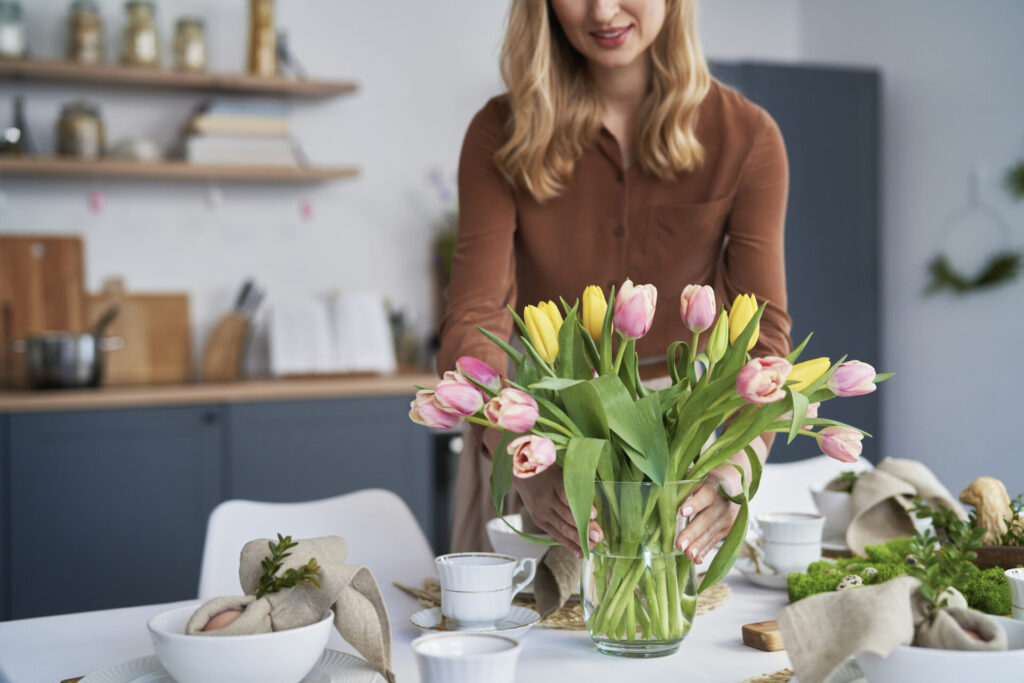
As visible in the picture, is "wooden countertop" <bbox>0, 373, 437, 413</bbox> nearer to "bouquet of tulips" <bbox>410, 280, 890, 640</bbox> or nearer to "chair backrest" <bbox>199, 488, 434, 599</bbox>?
"chair backrest" <bbox>199, 488, 434, 599</bbox>

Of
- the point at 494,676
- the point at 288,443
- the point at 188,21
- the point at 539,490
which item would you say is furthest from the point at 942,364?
the point at 494,676

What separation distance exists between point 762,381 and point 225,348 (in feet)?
9.73

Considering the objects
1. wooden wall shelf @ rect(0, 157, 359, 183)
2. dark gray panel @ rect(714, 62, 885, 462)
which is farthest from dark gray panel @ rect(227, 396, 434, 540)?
dark gray panel @ rect(714, 62, 885, 462)

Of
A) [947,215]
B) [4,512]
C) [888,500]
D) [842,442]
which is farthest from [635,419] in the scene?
[947,215]

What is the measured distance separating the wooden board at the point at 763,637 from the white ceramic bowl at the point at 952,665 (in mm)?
251

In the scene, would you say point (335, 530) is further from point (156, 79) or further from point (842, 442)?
point (156, 79)

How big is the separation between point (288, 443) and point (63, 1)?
1662mm

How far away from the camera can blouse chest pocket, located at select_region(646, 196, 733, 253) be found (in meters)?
1.56

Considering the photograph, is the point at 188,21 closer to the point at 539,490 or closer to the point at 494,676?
the point at 539,490

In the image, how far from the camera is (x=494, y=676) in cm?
76

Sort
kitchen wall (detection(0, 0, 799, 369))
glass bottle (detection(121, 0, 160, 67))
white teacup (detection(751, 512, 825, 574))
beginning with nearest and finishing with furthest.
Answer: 1. white teacup (detection(751, 512, 825, 574))
2. glass bottle (detection(121, 0, 160, 67))
3. kitchen wall (detection(0, 0, 799, 369))

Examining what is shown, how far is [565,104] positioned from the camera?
1597 millimetres

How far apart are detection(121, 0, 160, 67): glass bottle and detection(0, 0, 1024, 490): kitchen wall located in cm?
14

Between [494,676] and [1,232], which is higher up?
[1,232]
